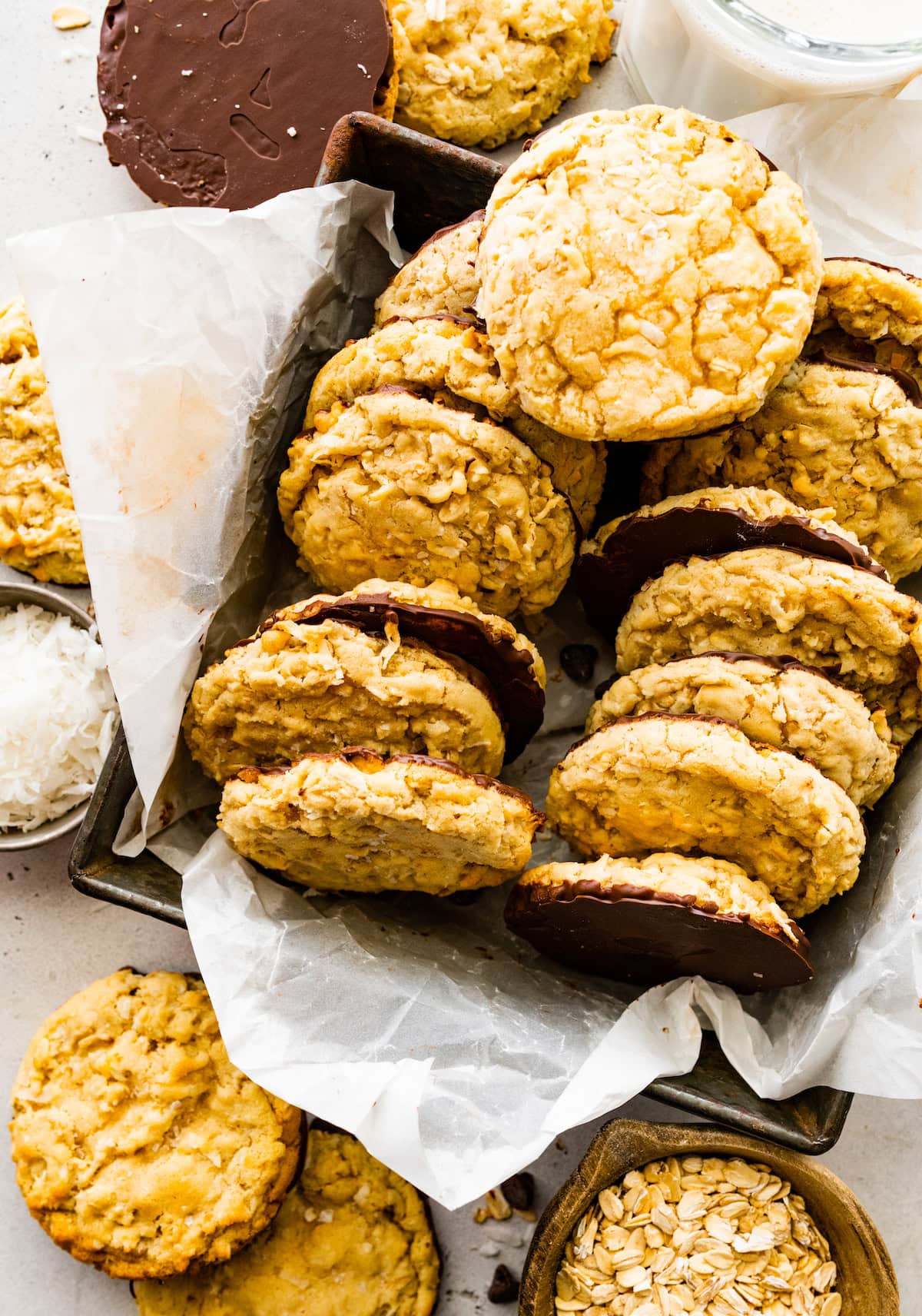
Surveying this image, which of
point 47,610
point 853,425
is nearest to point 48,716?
point 47,610

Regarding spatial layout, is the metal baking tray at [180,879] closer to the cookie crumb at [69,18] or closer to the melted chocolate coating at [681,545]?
the melted chocolate coating at [681,545]

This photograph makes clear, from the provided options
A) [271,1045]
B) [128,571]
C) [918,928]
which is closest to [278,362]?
[128,571]

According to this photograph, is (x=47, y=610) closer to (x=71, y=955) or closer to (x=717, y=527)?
(x=71, y=955)

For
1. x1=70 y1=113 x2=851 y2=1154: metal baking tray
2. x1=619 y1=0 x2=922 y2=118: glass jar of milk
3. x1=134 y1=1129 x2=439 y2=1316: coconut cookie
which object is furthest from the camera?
x1=134 y1=1129 x2=439 y2=1316: coconut cookie

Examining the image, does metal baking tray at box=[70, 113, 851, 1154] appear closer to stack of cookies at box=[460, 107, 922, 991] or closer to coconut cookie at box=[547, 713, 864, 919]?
stack of cookies at box=[460, 107, 922, 991]

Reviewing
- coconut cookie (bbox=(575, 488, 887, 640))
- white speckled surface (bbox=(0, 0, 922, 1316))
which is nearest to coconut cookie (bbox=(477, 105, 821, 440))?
coconut cookie (bbox=(575, 488, 887, 640))

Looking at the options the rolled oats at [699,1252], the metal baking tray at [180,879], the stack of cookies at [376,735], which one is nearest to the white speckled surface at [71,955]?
the rolled oats at [699,1252]
